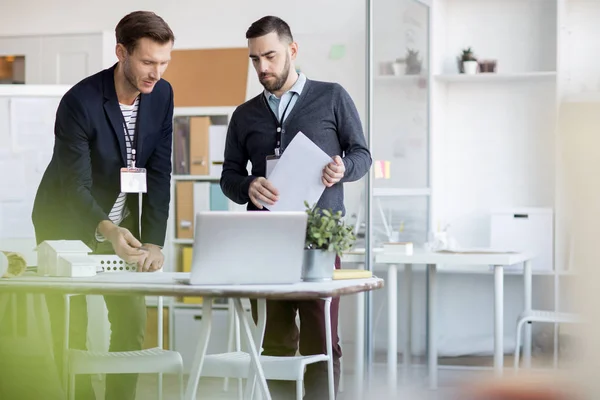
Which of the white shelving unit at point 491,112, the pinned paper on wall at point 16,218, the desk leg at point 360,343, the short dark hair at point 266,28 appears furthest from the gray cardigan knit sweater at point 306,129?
the pinned paper on wall at point 16,218

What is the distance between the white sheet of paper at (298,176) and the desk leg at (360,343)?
1.47m

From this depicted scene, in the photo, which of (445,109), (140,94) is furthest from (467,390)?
(445,109)

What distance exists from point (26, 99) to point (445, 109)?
2.59 m

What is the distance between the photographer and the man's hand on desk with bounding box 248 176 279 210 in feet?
9.82

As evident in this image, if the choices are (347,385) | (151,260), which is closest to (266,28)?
(151,260)

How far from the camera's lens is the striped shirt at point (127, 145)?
10.5ft

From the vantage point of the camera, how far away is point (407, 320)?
5078 millimetres

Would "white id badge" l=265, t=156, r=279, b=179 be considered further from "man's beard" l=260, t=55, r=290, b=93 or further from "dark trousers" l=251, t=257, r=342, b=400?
"dark trousers" l=251, t=257, r=342, b=400

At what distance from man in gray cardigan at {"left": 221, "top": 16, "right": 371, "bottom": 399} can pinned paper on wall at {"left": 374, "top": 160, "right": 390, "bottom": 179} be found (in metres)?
1.42

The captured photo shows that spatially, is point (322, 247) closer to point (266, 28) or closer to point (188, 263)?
point (266, 28)

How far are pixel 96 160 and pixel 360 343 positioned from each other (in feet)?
5.92

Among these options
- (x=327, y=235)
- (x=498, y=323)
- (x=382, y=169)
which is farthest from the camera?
(x=382, y=169)

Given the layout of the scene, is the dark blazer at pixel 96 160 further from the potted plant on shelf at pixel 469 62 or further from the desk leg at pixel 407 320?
the potted plant on shelf at pixel 469 62

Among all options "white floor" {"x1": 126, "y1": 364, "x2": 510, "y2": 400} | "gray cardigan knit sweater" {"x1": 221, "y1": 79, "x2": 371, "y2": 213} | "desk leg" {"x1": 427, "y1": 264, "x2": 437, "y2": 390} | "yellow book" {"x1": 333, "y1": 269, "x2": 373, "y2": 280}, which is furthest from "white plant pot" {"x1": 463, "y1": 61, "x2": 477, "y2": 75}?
"yellow book" {"x1": 333, "y1": 269, "x2": 373, "y2": 280}
